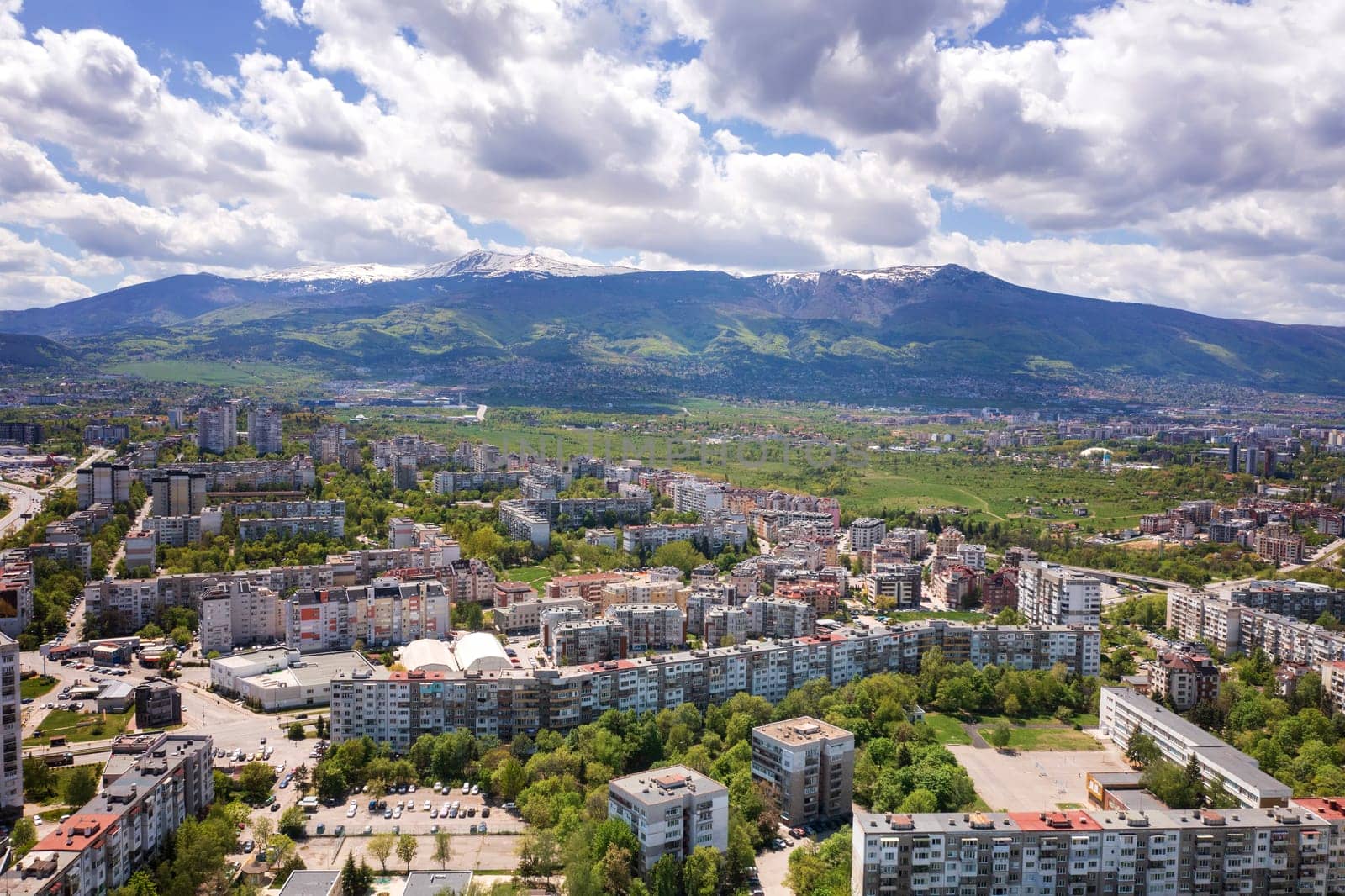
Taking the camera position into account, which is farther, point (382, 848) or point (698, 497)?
point (698, 497)

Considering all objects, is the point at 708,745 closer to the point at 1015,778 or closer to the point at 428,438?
the point at 1015,778

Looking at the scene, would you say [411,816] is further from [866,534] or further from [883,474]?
[883,474]

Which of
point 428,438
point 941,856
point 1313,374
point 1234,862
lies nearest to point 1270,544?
point 1234,862

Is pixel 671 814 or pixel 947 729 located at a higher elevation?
pixel 671 814

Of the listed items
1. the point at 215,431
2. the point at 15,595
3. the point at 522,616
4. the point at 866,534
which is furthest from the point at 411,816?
the point at 215,431

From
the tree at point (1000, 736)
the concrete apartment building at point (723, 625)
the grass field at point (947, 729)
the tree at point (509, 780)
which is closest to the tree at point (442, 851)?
the tree at point (509, 780)

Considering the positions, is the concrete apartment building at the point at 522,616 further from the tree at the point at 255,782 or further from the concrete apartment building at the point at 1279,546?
the concrete apartment building at the point at 1279,546
